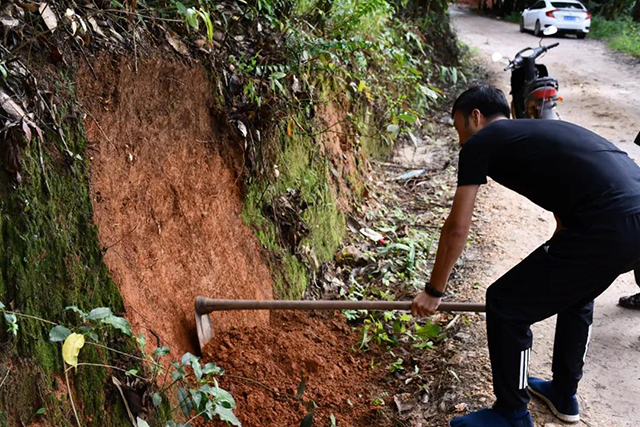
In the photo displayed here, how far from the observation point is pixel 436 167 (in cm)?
810

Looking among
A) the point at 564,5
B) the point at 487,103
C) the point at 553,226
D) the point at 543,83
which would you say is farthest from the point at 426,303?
the point at 564,5

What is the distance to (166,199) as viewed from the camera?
365 centimetres

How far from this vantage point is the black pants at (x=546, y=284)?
9.39 feet

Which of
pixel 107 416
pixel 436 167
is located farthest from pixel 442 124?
pixel 107 416

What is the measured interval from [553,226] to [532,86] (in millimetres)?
2051

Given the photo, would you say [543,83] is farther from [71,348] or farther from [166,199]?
[71,348]

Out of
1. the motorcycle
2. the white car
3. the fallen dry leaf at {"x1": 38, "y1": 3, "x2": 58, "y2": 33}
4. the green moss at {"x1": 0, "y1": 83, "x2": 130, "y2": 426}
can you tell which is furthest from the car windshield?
the green moss at {"x1": 0, "y1": 83, "x2": 130, "y2": 426}

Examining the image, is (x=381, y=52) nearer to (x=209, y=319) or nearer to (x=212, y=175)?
(x=212, y=175)

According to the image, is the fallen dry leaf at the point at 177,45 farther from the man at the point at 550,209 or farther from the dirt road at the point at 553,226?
the dirt road at the point at 553,226

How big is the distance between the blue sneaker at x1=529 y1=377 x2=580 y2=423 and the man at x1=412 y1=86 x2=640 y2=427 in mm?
384

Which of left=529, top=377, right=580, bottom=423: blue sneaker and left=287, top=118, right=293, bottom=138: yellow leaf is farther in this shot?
left=287, top=118, right=293, bottom=138: yellow leaf

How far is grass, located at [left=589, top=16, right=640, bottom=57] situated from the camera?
16923mm

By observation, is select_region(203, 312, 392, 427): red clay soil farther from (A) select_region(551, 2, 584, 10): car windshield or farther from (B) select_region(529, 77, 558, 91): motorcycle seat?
(A) select_region(551, 2, 584, 10): car windshield

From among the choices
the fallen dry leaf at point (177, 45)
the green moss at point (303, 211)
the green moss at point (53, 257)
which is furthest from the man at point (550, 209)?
the fallen dry leaf at point (177, 45)
